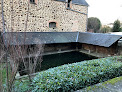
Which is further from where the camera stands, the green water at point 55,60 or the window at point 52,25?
the window at point 52,25

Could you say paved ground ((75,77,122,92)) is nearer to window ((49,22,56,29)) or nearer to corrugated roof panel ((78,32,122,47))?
corrugated roof panel ((78,32,122,47))

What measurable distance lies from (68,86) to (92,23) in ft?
85.7

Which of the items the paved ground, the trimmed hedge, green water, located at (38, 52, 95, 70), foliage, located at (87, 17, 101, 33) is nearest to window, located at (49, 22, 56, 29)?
green water, located at (38, 52, 95, 70)

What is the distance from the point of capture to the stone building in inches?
369

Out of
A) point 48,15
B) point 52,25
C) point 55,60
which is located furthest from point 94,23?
point 55,60

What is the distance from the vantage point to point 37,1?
1035 centimetres

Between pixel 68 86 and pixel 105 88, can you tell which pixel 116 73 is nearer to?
pixel 105 88

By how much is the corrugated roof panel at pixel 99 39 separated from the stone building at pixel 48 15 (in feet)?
7.05

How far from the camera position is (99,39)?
34.6 ft

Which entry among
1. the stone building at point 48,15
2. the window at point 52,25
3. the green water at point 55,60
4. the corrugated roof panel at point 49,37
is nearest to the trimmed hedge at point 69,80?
the green water at point 55,60

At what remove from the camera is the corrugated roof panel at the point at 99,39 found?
9.18 metres

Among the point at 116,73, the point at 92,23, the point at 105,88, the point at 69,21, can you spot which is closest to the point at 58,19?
the point at 69,21

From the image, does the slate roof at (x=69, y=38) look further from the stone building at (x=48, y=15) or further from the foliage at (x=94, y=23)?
the foliage at (x=94, y=23)

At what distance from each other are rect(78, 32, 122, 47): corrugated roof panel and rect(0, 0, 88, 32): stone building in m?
2.15
